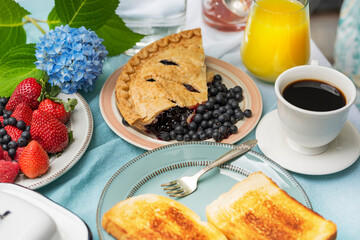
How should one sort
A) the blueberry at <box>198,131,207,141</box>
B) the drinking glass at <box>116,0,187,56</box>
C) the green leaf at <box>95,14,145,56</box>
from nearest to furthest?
the blueberry at <box>198,131,207,141</box> < the green leaf at <box>95,14,145,56</box> < the drinking glass at <box>116,0,187,56</box>

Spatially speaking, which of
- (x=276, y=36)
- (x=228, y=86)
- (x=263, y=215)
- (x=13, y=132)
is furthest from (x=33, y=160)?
(x=276, y=36)

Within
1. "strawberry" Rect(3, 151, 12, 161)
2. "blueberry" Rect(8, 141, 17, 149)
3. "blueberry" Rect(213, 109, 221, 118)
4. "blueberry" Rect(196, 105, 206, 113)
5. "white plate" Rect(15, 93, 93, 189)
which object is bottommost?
"blueberry" Rect(213, 109, 221, 118)

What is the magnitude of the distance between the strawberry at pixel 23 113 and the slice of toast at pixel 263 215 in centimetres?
67

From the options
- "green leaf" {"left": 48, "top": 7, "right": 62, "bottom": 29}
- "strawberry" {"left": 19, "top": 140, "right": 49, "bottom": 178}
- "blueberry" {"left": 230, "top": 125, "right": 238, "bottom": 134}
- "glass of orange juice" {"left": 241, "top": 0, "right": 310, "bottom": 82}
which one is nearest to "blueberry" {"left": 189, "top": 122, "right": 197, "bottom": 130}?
"blueberry" {"left": 230, "top": 125, "right": 238, "bottom": 134}

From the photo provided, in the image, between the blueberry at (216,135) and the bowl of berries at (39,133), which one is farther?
the blueberry at (216,135)

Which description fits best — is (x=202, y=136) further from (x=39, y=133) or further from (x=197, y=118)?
(x=39, y=133)

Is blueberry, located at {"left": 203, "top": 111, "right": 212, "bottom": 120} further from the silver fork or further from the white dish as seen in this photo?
the white dish

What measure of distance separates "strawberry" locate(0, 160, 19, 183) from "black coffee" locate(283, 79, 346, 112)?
805 mm

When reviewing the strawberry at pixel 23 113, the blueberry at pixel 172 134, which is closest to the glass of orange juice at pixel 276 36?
the blueberry at pixel 172 134

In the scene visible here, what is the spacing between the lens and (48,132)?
4.17 feet

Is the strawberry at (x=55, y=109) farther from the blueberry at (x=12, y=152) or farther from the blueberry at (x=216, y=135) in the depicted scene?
the blueberry at (x=216, y=135)

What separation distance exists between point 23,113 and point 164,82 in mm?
498

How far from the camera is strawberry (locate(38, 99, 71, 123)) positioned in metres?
1.37

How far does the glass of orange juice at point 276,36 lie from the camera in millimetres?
1462
